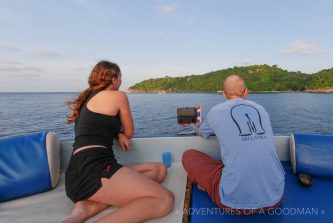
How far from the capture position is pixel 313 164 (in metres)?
2.38

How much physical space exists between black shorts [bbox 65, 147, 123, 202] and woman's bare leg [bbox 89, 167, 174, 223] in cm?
4

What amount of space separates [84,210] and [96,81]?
966mm

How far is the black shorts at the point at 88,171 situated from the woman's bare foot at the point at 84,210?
0.17 feet

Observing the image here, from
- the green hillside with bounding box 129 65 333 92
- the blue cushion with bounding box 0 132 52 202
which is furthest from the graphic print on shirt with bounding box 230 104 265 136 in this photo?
the green hillside with bounding box 129 65 333 92

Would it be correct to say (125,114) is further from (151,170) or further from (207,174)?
(207,174)

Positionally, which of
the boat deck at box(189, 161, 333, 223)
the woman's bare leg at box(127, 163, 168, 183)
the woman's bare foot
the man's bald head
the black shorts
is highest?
the man's bald head

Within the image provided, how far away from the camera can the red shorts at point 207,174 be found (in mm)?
1749

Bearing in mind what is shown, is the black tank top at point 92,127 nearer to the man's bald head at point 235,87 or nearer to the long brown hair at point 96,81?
the long brown hair at point 96,81

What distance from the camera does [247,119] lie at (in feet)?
5.48

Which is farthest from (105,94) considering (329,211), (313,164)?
(313,164)

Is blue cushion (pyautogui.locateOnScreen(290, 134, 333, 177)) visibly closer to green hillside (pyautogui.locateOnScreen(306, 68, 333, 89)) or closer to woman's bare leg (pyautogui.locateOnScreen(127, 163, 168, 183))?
woman's bare leg (pyautogui.locateOnScreen(127, 163, 168, 183))

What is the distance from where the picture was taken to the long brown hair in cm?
193

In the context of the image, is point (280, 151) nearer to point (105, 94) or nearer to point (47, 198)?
point (105, 94)

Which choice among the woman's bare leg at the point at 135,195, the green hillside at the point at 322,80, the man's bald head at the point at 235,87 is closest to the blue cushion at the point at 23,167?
the woman's bare leg at the point at 135,195
